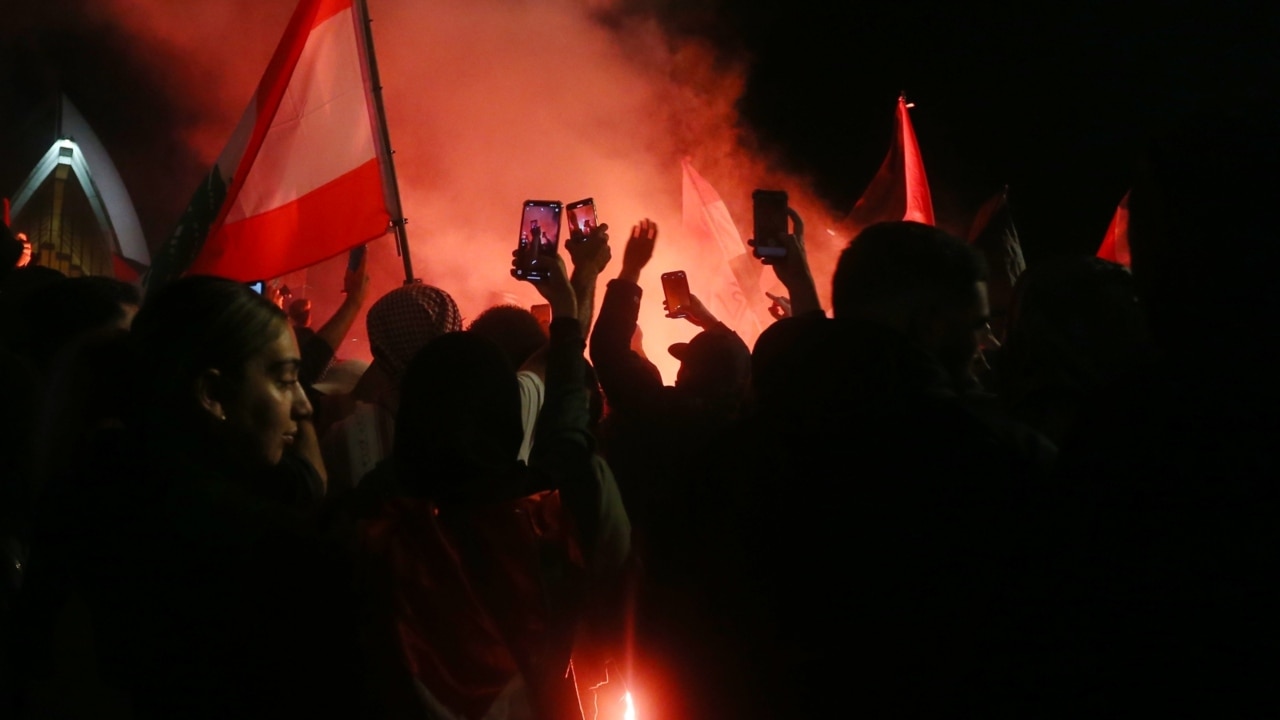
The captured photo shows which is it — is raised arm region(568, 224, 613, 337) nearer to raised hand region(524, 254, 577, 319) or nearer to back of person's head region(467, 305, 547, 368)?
raised hand region(524, 254, 577, 319)

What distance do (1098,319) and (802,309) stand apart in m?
1.07

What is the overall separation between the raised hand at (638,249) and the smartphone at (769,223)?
373 millimetres

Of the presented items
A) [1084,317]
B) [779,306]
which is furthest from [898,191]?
[1084,317]

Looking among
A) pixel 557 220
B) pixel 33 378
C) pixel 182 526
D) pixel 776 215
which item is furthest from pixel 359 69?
pixel 182 526

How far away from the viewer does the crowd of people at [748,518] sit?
40.2 inches

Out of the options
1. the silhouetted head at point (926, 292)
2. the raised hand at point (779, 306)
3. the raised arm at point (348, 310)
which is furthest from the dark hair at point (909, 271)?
the raised hand at point (779, 306)

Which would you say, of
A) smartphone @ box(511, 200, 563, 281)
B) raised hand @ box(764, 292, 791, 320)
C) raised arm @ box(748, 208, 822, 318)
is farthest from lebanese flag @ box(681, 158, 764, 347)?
raised arm @ box(748, 208, 822, 318)

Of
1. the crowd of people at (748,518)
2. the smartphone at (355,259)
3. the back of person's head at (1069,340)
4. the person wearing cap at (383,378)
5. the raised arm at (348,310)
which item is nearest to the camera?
the crowd of people at (748,518)

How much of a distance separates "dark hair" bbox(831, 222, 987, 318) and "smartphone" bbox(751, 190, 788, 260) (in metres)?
1.42

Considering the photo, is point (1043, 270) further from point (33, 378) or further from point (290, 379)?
point (33, 378)

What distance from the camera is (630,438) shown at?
2750 millimetres

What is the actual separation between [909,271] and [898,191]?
495 cm

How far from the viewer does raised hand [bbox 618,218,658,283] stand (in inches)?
118

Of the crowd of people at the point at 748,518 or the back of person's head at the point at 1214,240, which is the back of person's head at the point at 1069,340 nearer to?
the crowd of people at the point at 748,518
